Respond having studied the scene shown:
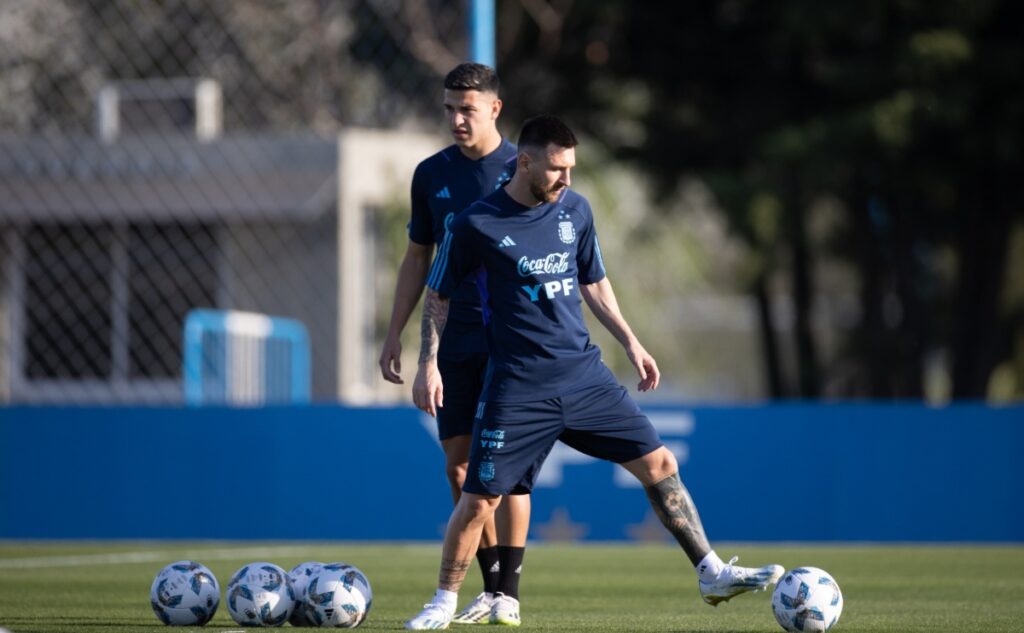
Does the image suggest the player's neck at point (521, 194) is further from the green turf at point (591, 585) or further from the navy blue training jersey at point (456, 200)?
the green turf at point (591, 585)

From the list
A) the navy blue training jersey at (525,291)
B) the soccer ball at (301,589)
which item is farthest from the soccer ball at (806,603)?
the soccer ball at (301,589)

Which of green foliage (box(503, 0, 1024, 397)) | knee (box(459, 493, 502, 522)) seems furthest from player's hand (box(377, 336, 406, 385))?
green foliage (box(503, 0, 1024, 397))

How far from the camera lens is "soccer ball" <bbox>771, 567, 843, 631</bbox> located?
6.93 m

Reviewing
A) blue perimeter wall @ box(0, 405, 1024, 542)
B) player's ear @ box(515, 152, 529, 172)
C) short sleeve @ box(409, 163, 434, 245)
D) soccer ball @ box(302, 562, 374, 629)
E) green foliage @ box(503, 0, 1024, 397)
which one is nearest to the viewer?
player's ear @ box(515, 152, 529, 172)

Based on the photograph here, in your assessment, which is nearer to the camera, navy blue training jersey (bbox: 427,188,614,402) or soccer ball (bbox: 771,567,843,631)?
soccer ball (bbox: 771,567,843,631)

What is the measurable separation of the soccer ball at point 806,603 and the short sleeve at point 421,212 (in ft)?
7.42

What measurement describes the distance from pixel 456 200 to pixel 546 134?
3.03 feet

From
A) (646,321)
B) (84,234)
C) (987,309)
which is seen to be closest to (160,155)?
(84,234)

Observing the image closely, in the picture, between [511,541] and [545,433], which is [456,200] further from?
[511,541]

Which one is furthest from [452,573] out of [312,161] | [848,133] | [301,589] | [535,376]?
[848,133]

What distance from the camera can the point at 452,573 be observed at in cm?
725

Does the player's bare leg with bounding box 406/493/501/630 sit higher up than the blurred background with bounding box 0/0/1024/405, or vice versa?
the blurred background with bounding box 0/0/1024/405

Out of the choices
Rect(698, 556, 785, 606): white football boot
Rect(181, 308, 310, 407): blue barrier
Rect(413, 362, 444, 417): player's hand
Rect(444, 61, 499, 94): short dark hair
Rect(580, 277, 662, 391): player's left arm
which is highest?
Rect(444, 61, 499, 94): short dark hair

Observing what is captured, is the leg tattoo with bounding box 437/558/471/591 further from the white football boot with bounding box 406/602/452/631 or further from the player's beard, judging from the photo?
the player's beard
